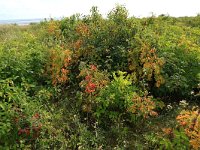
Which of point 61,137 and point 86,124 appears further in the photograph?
point 86,124

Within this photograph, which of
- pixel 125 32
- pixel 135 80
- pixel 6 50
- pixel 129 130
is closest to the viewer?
pixel 129 130

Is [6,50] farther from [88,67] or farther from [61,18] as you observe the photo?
[61,18]

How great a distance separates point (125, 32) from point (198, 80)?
1.70 meters

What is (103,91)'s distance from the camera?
17.3 feet

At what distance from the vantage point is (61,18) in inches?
389

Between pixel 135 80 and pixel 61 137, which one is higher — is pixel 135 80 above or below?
above

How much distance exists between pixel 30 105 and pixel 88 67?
1452mm

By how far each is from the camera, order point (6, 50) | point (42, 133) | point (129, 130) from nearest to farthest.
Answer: point (42, 133) < point (129, 130) < point (6, 50)

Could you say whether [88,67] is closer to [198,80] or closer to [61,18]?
[198,80]

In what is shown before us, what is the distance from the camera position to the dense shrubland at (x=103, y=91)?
4805mm

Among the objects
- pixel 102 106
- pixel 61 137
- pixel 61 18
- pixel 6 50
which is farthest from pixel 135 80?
pixel 61 18

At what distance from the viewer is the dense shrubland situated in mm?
4805

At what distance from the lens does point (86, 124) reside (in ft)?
17.7

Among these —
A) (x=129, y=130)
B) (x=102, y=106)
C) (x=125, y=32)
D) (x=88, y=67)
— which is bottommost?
(x=129, y=130)
